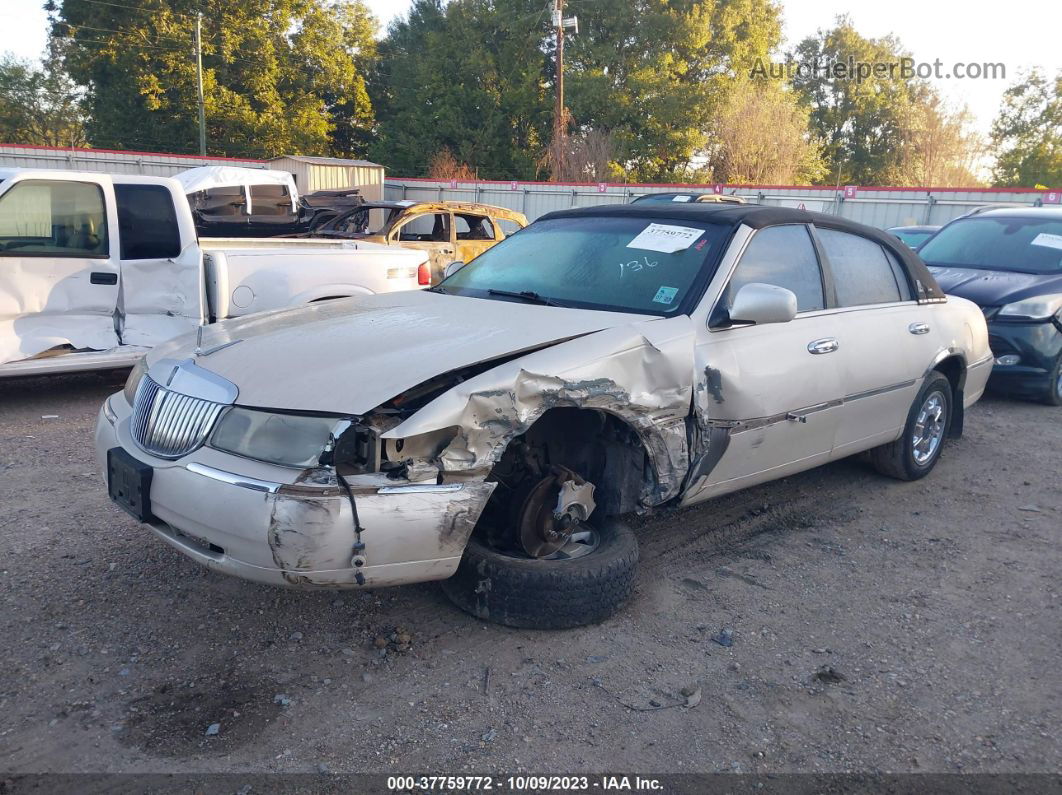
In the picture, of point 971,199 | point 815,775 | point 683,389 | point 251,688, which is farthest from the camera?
point 971,199

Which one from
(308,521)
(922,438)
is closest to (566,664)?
(308,521)

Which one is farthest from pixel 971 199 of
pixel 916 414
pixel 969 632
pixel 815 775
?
pixel 815 775

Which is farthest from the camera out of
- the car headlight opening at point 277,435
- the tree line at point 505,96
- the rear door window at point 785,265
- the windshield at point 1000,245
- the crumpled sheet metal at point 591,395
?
the tree line at point 505,96

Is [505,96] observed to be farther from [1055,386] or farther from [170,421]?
[170,421]

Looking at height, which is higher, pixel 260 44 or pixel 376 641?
pixel 260 44

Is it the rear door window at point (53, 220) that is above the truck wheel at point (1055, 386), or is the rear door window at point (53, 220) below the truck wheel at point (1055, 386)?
above

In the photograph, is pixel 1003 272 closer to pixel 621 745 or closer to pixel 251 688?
pixel 621 745

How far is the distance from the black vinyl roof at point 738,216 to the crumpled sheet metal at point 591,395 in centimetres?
79

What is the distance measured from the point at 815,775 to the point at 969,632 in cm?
135

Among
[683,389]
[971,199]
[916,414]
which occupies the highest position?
[971,199]

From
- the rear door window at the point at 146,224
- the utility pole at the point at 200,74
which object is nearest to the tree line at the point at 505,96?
the utility pole at the point at 200,74

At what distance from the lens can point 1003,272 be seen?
8070 mm

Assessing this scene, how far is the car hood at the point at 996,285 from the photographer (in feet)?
24.9

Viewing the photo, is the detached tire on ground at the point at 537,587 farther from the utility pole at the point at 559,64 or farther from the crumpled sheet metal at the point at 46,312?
the utility pole at the point at 559,64
